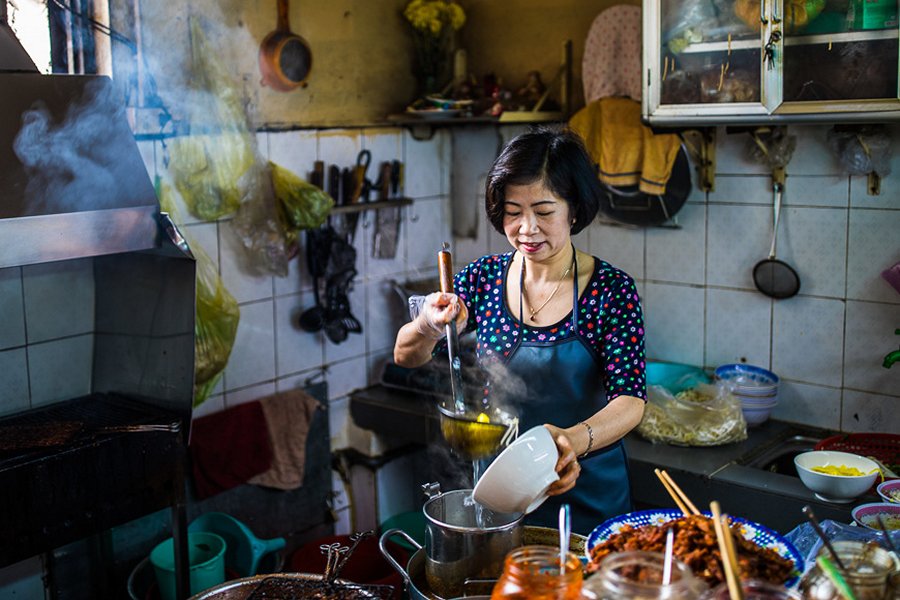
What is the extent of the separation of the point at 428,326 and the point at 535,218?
0.36 m

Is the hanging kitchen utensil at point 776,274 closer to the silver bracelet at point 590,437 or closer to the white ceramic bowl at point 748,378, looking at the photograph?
the white ceramic bowl at point 748,378

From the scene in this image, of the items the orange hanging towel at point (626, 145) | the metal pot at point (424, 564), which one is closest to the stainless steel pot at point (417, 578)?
the metal pot at point (424, 564)

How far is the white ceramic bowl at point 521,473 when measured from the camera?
5.11 feet

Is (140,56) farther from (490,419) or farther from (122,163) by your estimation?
(490,419)

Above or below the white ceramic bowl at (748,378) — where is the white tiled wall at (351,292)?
above

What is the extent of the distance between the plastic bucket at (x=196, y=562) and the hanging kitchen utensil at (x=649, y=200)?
1.95m

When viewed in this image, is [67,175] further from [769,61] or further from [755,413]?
[755,413]

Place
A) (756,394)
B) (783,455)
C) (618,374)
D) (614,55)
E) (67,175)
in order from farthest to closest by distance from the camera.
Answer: (614,55)
(756,394)
(783,455)
(67,175)
(618,374)

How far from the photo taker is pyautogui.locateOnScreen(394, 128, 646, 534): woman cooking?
215cm

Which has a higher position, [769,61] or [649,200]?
[769,61]

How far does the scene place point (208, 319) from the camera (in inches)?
123

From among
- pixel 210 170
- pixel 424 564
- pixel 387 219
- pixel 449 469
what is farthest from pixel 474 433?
pixel 387 219

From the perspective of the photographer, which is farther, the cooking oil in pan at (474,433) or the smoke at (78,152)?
the smoke at (78,152)

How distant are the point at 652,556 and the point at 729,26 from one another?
7.18 ft
